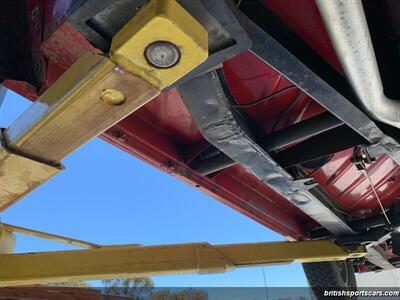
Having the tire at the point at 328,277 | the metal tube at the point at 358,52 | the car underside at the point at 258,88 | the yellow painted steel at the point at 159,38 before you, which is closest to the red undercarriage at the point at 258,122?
the car underside at the point at 258,88

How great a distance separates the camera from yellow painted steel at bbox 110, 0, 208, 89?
24.3 inches

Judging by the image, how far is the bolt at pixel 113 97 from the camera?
0.77 metres

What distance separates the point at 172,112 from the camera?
1687mm

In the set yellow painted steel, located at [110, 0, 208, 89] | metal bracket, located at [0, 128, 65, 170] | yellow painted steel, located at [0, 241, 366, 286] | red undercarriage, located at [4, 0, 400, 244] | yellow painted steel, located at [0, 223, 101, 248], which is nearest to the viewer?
yellow painted steel, located at [110, 0, 208, 89]

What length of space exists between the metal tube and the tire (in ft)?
6.06

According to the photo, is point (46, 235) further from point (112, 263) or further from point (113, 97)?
point (113, 97)

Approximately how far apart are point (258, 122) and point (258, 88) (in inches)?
8.6

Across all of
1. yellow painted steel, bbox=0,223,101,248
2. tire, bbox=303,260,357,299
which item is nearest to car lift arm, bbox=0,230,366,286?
yellow painted steel, bbox=0,223,101,248

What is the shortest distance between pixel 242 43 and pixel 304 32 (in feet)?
1.59

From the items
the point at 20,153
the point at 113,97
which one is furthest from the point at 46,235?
the point at 113,97

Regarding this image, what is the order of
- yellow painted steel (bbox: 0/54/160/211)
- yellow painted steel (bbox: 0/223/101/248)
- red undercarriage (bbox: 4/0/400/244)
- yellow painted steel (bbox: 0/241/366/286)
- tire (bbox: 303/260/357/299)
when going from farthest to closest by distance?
tire (bbox: 303/260/357/299), yellow painted steel (bbox: 0/223/101/248), yellow painted steel (bbox: 0/241/366/286), red undercarriage (bbox: 4/0/400/244), yellow painted steel (bbox: 0/54/160/211)

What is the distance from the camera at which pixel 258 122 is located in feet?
5.65

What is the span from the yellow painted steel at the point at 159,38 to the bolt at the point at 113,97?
83mm

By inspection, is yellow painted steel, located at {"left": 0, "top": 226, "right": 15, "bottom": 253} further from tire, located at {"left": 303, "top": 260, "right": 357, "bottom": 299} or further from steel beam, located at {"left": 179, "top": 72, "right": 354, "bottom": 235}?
tire, located at {"left": 303, "top": 260, "right": 357, "bottom": 299}
